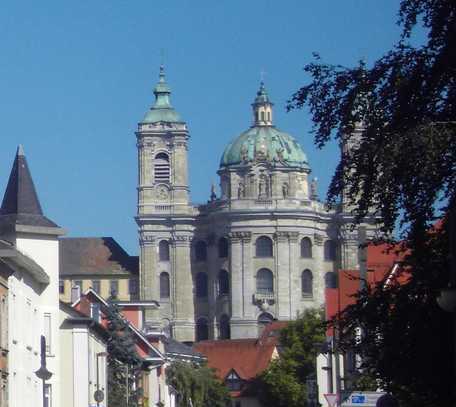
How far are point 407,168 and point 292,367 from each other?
11766 cm

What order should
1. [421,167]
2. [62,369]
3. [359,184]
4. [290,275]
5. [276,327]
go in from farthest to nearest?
[290,275] → [276,327] → [62,369] → [359,184] → [421,167]

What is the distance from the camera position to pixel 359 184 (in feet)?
81.4

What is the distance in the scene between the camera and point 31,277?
4566 cm

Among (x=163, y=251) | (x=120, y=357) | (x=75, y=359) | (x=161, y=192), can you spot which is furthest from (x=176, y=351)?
(x=161, y=192)

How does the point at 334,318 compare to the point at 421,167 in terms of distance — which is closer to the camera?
the point at 421,167

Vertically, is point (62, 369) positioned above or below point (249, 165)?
below

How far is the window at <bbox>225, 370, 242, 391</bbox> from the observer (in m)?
162

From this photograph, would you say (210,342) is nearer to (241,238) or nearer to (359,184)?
(241,238)

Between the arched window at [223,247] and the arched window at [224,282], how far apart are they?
5.39 feet

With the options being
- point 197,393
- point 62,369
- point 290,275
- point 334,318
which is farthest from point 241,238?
point 334,318

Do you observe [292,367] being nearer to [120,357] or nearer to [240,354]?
[240,354]

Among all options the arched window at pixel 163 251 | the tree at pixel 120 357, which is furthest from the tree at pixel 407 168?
the arched window at pixel 163 251

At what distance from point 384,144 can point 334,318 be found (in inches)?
163

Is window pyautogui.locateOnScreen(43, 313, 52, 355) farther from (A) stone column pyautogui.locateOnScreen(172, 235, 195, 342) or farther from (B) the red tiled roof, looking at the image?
(A) stone column pyautogui.locateOnScreen(172, 235, 195, 342)
